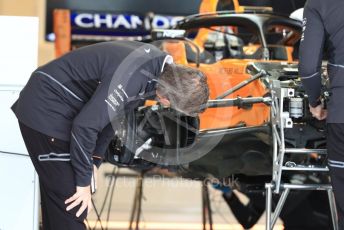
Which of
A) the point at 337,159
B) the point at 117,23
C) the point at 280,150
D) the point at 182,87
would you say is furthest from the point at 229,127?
the point at 117,23

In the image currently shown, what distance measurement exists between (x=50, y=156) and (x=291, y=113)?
1.33 metres

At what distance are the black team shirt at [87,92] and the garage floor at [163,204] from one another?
4.61m

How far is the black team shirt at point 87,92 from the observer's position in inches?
102

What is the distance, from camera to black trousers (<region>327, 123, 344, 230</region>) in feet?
9.73

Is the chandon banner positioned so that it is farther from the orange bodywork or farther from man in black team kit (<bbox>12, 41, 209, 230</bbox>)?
man in black team kit (<bbox>12, 41, 209, 230</bbox>)

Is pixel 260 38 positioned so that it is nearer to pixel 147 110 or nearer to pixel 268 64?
pixel 268 64

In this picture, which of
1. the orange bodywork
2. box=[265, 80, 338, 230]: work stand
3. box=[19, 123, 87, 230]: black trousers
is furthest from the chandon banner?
box=[19, 123, 87, 230]: black trousers

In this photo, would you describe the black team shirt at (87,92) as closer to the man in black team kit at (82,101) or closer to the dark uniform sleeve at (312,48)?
the man in black team kit at (82,101)

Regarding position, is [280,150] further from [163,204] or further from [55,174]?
[163,204]

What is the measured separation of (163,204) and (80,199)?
238 inches

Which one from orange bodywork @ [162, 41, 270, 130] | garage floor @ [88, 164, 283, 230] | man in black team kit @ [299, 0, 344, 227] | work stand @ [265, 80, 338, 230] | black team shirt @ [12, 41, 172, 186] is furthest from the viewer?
garage floor @ [88, 164, 283, 230]

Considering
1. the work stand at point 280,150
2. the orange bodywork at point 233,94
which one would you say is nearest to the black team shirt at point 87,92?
the work stand at point 280,150

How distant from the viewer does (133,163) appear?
3.61 meters

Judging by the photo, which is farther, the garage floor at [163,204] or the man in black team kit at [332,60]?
the garage floor at [163,204]
